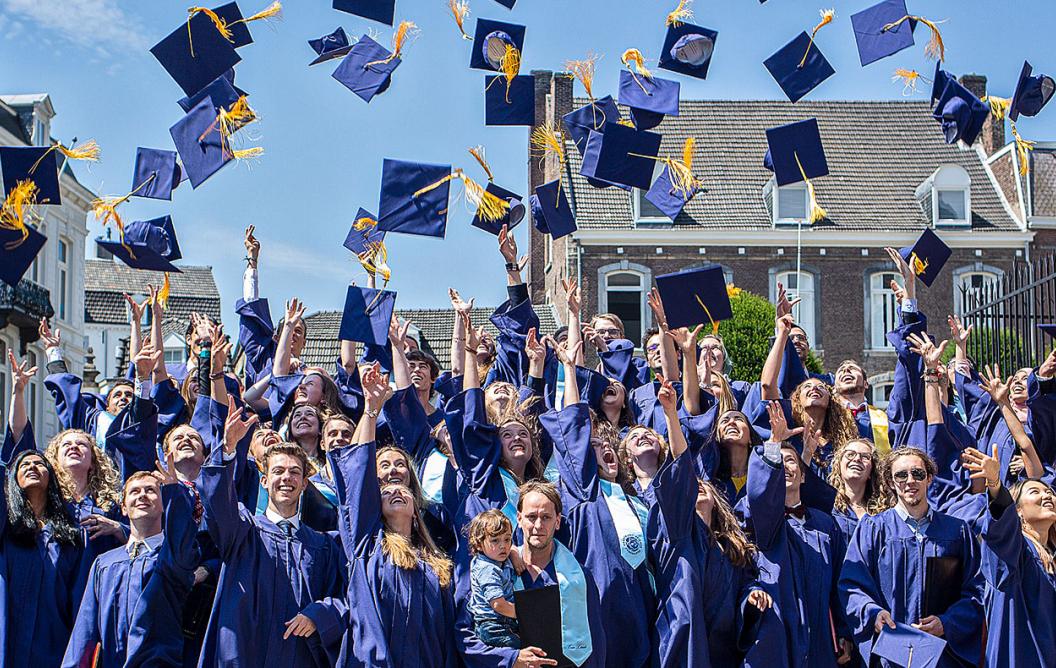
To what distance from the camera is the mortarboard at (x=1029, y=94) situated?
821 cm

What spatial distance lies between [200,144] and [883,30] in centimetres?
434

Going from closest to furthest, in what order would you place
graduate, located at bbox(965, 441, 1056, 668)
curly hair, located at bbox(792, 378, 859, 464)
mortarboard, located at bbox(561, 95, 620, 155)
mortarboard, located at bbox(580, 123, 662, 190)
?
1. graduate, located at bbox(965, 441, 1056, 668)
2. curly hair, located at bbox(792, 378, 859, 464)
3. mortarboard, located at bbox(580, 123, 662, 190)
4. mortarboard, located at bbox(561, 95, 620, 155)

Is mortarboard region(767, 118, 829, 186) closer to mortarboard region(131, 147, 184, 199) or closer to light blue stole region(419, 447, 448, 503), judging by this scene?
light blue stole region(419, 447, 448, 503)

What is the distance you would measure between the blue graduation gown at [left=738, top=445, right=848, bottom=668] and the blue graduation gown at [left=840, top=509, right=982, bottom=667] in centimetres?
12

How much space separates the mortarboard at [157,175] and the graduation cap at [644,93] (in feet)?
9.47

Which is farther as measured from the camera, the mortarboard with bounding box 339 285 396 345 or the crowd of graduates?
the mortarboard with bounding box 339 285 396 345

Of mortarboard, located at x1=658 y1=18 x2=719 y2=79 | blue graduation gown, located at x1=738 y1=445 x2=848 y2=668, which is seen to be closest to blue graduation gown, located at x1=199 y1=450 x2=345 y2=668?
blue graduation gown, located at x1=738 y1=445 x2=848 y2=668

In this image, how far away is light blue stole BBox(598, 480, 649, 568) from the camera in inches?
227

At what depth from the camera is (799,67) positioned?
8672 mm

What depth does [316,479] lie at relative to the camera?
638 cm

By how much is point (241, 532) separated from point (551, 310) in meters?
21.6

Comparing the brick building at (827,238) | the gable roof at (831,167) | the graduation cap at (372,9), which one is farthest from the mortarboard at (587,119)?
the gable roof at (831,167)

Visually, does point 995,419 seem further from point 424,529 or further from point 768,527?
point 424,529

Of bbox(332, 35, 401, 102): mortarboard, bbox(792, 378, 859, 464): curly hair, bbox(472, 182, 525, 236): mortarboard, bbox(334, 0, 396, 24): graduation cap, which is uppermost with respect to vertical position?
bbox(334, 0, 396, 24): graduation cap
